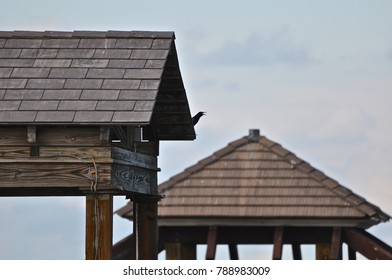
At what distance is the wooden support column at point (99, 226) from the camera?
14375mm

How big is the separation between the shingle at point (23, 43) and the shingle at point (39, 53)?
3.1 inches

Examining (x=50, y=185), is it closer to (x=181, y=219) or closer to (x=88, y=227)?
(x=88, y=227)

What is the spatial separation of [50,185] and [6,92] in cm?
103

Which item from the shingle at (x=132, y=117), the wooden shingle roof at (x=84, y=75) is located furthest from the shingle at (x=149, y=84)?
the shingle at (x=132, y=117)

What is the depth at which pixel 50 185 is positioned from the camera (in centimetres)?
1450

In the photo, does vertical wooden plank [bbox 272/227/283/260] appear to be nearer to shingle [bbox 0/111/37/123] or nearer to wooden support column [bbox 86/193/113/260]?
wooden support column [bbox 86/193/113/260]

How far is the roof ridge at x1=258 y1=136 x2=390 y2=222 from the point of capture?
22.5m

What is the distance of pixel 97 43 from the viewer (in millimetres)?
15156

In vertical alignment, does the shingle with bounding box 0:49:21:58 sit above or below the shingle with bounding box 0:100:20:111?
above

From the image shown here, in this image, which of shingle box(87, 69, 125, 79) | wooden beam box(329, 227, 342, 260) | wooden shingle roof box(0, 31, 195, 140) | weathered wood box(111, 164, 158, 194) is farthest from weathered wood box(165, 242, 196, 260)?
shingle box(87, 69, 125, 79)

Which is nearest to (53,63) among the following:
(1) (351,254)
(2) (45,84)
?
(2) (45,84)

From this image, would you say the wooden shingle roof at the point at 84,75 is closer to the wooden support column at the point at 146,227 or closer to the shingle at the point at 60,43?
the shingle at the point at 60,43

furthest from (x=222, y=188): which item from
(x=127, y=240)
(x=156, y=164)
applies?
(x=156, y=164)

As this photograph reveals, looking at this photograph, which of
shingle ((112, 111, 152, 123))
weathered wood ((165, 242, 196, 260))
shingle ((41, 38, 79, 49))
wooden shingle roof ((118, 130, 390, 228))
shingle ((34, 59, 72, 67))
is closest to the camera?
shingle ((112, 111, 152, 123))
